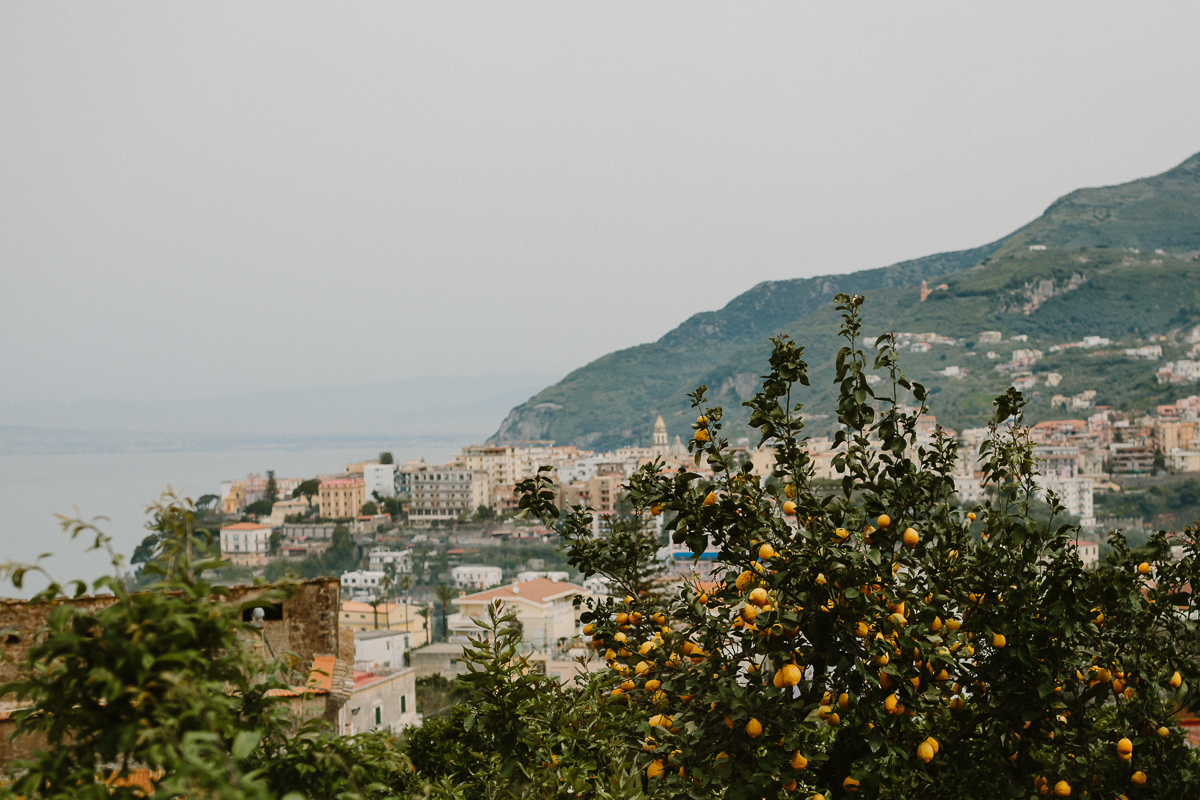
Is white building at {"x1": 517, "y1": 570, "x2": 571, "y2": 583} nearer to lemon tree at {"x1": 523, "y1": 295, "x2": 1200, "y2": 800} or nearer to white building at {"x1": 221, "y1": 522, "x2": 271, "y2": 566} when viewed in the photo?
white building at {"x1": 221, "y1": 522, "x2": 271, "y2": 566}

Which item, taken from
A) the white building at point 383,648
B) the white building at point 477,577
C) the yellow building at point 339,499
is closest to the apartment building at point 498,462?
the yellow building at point 339,499

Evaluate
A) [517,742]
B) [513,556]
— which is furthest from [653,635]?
[513,556]

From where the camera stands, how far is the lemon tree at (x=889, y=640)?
2041mm

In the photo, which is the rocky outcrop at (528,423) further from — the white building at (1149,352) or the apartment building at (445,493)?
the white building at (1149,352)

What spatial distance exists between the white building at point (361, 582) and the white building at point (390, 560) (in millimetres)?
2473

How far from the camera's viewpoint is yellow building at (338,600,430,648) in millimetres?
40656

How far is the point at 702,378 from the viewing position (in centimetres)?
13012

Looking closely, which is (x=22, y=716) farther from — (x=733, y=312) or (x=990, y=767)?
(x=733, y=312)

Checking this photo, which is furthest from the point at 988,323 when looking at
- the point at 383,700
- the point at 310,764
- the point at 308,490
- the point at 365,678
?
the point at 310,764

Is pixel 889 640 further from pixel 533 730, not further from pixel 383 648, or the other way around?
pixel 383 648

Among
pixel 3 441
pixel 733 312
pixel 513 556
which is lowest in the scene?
pixel 513 556

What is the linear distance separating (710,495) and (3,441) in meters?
91.3

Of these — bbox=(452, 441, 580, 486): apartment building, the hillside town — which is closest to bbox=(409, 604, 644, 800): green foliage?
the hillside town

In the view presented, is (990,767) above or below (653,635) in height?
below
